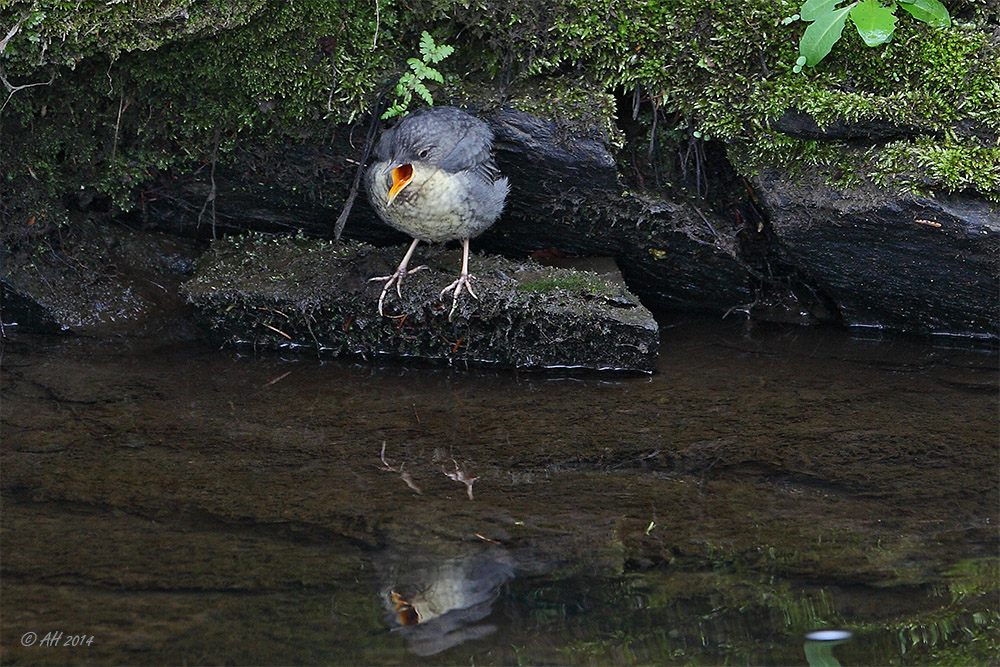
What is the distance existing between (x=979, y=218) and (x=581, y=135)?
7.30 feet

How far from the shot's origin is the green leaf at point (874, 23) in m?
4.61

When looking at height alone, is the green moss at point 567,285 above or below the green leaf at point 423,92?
below

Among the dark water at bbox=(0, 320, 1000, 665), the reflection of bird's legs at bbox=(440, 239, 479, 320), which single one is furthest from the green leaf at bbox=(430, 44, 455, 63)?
the dark water at bbox=(0, 320, 1000, 665)

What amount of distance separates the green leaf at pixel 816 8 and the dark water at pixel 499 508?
6.19 ft

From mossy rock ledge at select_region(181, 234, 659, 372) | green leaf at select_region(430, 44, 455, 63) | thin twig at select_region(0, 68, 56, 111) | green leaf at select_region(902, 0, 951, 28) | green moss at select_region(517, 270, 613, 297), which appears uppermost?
green leaf at select_region(902, 0, 951, 28)

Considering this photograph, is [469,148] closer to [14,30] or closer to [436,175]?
[436,175]

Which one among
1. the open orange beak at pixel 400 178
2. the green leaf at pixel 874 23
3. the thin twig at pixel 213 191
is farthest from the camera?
the thin twig at pixel 213 191

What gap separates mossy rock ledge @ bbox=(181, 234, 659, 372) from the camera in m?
5.10

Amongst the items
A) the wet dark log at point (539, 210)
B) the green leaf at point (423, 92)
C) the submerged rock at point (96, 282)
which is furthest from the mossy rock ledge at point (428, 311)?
the green leaf at point (423, 92)

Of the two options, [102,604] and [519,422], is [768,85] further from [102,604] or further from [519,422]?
[102,604]

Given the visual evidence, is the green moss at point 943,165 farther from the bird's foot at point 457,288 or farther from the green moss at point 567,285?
the bird's foot at point 457,288

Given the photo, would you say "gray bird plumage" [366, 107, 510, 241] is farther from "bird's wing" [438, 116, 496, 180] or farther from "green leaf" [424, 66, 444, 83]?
"green leaf" [424, 66, 444, 83]

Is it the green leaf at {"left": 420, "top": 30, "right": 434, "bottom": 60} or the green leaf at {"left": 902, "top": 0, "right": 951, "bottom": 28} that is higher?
the green leaf at {"left": 902, "top": 0, "right": 951, "bottom": 28}

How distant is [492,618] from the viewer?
9.79ft
